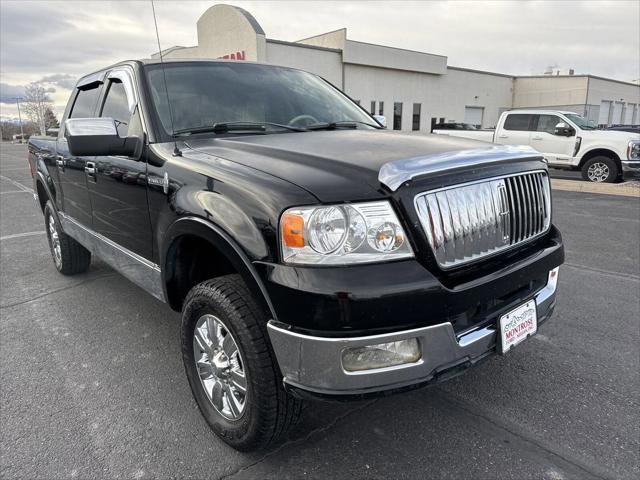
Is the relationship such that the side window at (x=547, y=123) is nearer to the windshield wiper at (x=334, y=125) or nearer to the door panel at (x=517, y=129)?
the door panel at (x=517, y=129)

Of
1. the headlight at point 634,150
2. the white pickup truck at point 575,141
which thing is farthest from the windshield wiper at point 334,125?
the headlight at point 634,150

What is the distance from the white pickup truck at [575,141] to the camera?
11.7m

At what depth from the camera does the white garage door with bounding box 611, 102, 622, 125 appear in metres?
48.4

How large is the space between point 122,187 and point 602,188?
10.6 m

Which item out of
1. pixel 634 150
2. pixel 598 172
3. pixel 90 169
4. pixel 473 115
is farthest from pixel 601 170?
pixel 473 115

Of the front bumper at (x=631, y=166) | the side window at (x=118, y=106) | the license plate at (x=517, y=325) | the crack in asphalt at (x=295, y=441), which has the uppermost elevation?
the side window at (x=118, y=106)

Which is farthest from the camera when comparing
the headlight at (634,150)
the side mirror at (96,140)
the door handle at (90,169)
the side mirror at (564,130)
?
the side mirror at (564,130)

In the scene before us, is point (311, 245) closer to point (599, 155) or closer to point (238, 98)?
point (238, 98)

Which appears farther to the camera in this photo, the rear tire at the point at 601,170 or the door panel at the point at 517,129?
the door panel at the point at 517,129

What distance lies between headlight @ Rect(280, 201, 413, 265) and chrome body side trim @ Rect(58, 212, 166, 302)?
1238mm

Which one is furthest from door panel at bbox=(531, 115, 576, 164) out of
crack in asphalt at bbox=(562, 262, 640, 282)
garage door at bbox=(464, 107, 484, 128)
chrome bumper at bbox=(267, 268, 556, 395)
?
garage door at bbox=(464, 107, 484, 128)

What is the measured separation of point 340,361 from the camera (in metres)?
1.75

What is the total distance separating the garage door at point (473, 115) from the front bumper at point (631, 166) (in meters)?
31.6

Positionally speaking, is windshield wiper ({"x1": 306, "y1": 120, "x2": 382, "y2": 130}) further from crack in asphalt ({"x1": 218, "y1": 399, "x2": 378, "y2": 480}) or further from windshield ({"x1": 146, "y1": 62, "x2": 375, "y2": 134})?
crack in asphalt ({"x1": 218, "y1": 399, "x2": 378, "y2": 480})
